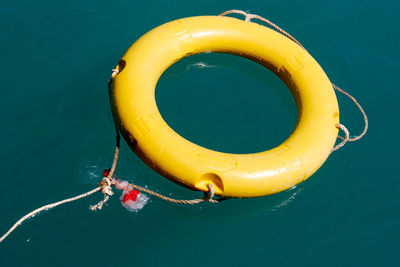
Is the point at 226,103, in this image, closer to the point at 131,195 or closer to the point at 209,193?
the point at 209,193

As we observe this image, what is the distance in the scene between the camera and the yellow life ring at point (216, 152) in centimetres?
304

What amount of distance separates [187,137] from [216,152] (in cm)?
54

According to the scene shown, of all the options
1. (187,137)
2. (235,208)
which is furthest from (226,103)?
(235,208)

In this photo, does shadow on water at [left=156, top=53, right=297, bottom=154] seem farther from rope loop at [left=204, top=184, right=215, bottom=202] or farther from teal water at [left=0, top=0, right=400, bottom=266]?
rope loop at [left=204, top=184, right=215, bottom=202]

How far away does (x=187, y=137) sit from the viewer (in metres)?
3.62

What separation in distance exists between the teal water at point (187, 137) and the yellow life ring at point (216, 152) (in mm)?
328

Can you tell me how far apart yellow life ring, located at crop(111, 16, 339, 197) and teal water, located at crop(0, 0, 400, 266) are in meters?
0.33

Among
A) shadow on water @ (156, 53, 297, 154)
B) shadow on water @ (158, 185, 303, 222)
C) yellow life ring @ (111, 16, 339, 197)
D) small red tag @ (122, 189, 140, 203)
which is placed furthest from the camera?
shadow on water @ (156, 53, 297, 154)

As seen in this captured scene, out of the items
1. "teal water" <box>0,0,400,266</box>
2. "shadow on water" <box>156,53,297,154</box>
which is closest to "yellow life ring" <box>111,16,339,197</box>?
"shadow on water" <box>156,53,297,154</box>

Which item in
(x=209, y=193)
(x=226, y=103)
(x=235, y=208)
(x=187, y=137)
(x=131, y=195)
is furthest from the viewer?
(x=226, y=103)

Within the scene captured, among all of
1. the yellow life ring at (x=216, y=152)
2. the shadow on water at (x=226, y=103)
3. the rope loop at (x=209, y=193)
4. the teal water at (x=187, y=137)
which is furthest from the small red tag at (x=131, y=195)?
the shadow on water at (x=226, y=103)

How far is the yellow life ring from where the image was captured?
9.99ft

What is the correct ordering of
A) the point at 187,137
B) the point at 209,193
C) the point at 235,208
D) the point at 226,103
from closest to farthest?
the point at 209,193 → the point at 235,208 → the point at 187,137 → the point at 226,103

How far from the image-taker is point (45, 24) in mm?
4242
